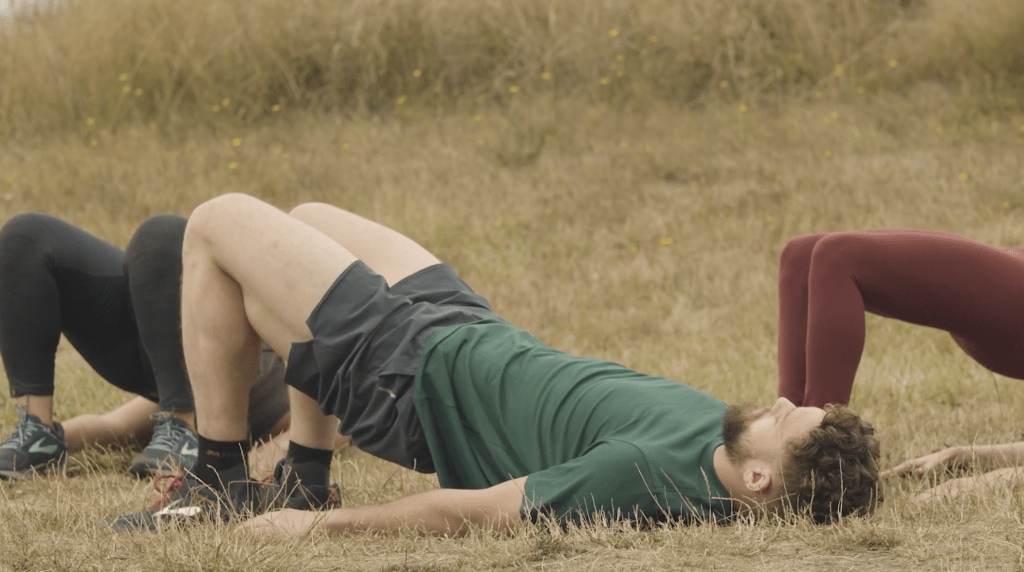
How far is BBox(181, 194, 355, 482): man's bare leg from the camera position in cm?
302

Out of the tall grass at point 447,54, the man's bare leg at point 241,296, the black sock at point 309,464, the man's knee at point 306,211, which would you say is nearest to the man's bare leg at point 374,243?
the man's knee at point 306,211

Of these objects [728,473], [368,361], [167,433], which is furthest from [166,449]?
[728,473]

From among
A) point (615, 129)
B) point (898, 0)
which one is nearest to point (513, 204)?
point (615, 129)

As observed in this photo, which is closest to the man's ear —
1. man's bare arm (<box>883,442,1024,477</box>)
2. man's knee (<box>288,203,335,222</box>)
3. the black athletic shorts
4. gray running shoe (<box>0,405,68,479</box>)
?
the black athletic shorts

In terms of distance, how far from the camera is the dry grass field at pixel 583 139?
649 cm

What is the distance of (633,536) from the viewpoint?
254cm

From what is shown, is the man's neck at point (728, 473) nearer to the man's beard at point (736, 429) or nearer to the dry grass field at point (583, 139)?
the man's beard at point (736, 429)

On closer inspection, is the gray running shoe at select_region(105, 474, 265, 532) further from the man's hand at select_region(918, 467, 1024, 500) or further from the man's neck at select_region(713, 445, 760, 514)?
the man's hand at select_region(918, 467, 1024, 500)

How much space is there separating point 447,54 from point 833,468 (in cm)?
742

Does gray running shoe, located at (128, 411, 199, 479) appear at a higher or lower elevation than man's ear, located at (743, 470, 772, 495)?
lower

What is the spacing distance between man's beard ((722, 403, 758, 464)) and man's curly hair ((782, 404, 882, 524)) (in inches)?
4.1

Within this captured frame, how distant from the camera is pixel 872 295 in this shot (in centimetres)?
301

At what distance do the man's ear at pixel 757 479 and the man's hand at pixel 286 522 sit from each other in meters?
1.00

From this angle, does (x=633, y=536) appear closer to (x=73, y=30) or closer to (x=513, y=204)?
(x=513, y=204)
